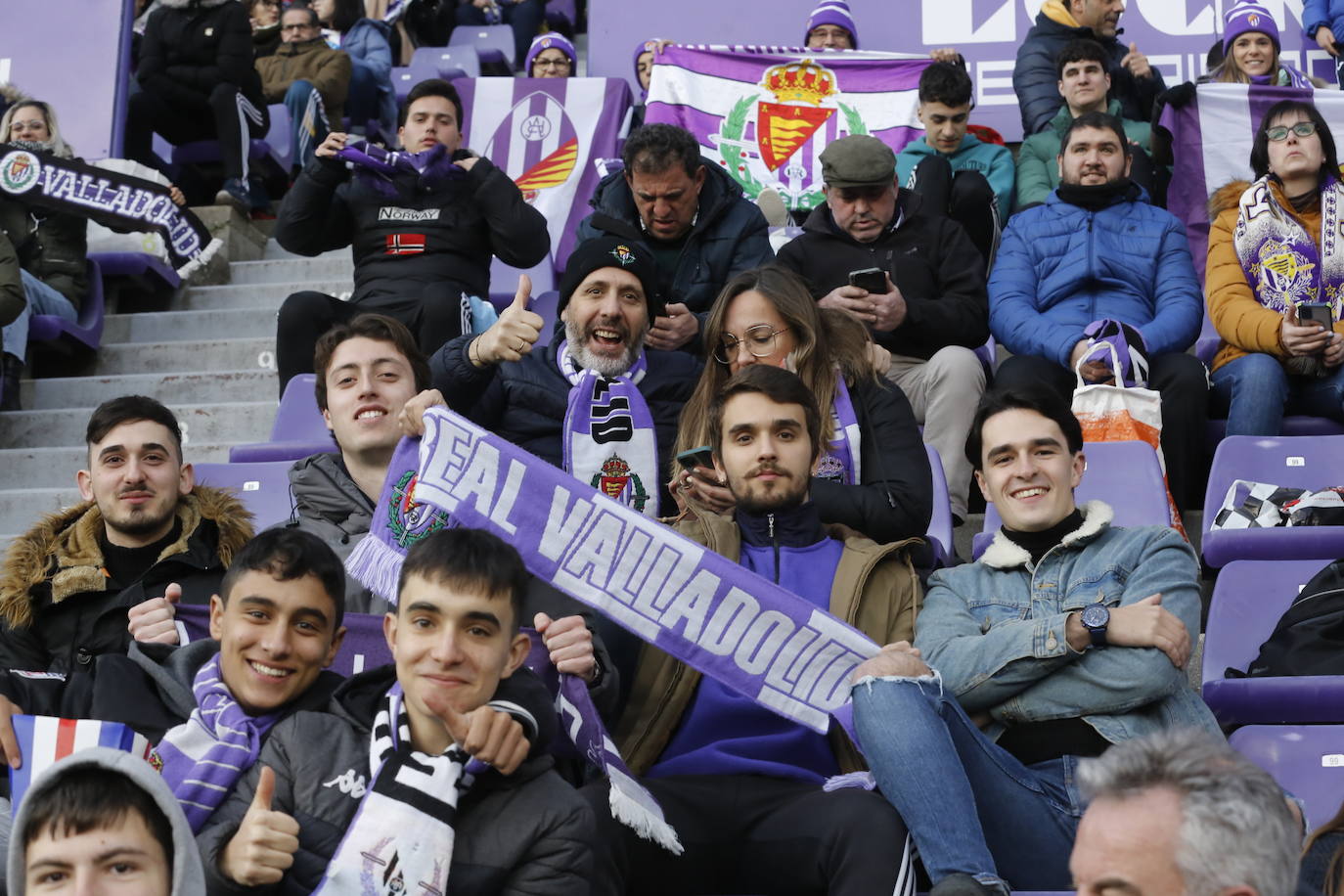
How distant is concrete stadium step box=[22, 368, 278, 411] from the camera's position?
6230 mm

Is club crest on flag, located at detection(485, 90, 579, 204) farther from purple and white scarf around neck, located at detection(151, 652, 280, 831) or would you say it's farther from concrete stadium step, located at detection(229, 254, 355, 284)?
purple and white scarf around neck, located at detection(151, 652, 280, 831)

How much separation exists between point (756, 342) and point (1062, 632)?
136cm

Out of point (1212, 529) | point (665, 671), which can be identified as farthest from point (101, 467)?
point (1212, 529)

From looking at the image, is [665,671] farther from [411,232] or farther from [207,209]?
[207,209]

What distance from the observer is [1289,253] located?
5.25 m

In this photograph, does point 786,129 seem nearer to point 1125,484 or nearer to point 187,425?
point 187,425

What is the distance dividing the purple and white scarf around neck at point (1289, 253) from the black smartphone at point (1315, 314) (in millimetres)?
123

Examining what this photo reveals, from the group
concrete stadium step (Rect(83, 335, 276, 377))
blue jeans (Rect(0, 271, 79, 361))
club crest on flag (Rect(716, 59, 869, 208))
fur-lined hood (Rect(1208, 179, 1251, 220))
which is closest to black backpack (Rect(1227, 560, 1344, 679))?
fur-lined hood (Rect(1208, 179, 1251, 220))

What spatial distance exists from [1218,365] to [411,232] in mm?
2512

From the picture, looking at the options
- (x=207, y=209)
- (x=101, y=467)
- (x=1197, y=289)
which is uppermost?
(x=207, y=209)

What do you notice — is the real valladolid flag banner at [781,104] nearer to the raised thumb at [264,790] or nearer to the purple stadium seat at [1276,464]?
the purple stadium seat at [1276,464]

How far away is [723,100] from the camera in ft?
23.7

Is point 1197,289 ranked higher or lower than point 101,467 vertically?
higher

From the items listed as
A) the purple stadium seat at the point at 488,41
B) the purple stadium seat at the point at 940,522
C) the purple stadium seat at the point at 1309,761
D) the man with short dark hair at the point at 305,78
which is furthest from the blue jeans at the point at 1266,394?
the purple stadium seat at the point at 488,41
